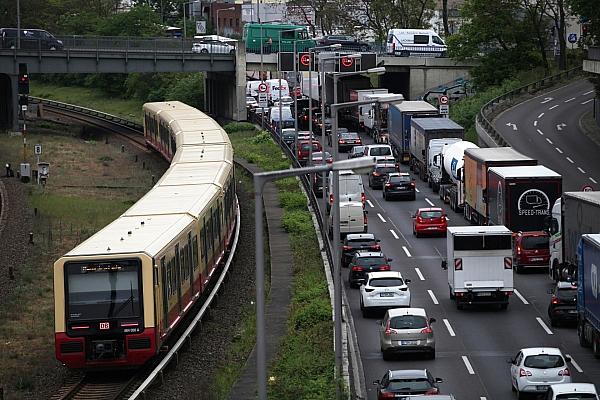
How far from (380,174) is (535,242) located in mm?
22725

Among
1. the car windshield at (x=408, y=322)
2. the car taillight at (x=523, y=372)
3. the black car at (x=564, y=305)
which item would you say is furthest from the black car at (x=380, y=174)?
the car taillight at (x=523, y=372)

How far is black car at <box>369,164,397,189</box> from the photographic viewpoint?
6650 centimetres

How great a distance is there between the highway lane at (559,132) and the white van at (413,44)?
43.4 ft

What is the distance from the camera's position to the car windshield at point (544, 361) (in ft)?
92.3

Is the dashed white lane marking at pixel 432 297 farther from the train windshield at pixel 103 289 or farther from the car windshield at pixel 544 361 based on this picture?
the train windshield at pixel 103 289

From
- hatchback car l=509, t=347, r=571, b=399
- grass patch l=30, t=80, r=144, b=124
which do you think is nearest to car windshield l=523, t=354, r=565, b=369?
hatchback car l=509, t=347, r=571, b=399

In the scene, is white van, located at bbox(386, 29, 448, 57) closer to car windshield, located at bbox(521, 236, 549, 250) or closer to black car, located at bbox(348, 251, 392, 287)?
car windshield, located at bbox(521, 236, 549, 250)

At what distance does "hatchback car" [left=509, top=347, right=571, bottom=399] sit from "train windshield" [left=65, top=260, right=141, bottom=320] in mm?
8157

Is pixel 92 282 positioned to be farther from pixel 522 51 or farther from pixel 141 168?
pixel 522 51

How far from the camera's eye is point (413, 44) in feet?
346

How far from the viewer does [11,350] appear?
32.6 metres

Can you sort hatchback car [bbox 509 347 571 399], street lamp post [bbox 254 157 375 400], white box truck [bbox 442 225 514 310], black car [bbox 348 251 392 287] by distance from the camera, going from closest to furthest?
street lamp post [bbox 254 157 375 400] → hatchback car [bbox 509 347 571 399] → white box truck [bbox 442 225 514 310] → black car [bbox 348 251 392 287]

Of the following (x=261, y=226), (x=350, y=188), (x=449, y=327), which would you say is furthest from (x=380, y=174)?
(x=261, y=226)

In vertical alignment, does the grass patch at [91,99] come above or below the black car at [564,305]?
above
